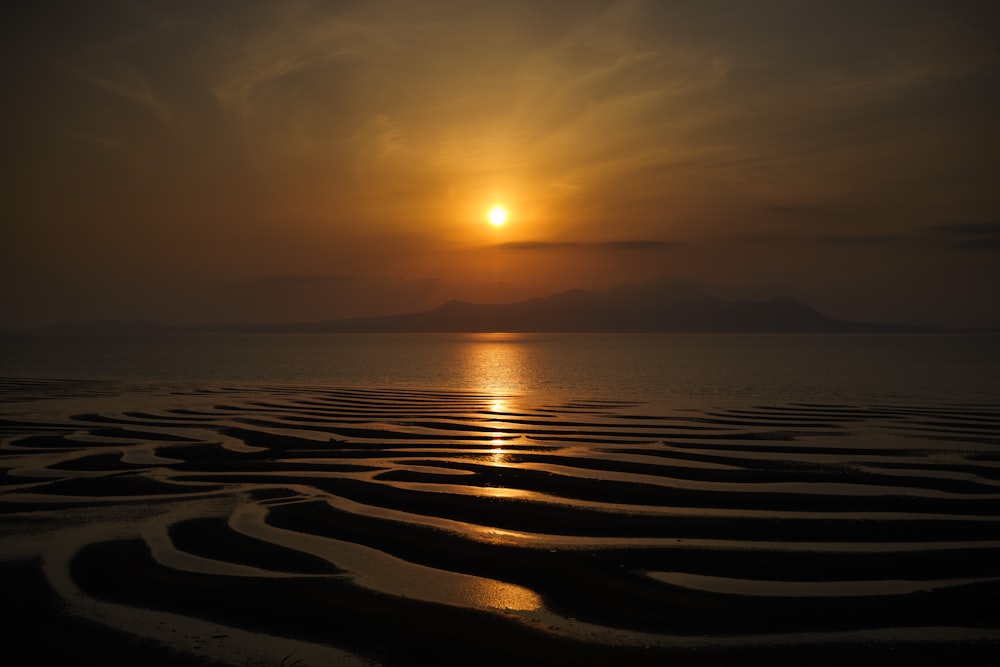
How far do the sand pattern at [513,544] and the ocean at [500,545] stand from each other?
4cm

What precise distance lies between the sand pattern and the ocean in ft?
0.14

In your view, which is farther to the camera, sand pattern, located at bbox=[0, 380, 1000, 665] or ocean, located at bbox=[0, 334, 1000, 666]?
sand pattern, located at bbox=[0, 380, 1000, 665]

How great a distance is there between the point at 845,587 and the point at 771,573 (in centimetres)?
79

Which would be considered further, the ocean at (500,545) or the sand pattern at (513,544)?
the sand pattern at (513,544)

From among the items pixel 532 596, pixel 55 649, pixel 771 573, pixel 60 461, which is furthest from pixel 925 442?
pixel 60 461

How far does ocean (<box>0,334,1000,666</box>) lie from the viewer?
677 cm

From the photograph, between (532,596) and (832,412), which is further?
(832,412)

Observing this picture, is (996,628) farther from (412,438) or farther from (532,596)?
(412,438)

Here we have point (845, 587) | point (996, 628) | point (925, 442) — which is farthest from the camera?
point (925, 442)

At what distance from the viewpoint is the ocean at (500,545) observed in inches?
267

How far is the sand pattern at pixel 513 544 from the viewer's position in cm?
688

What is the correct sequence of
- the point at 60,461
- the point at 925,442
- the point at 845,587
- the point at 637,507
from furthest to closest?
the point at 925,442 < the point at 60,461 < the point at 637,507 < the point at 845,587

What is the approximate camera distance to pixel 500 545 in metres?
9.75

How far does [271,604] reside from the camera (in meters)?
7.60
